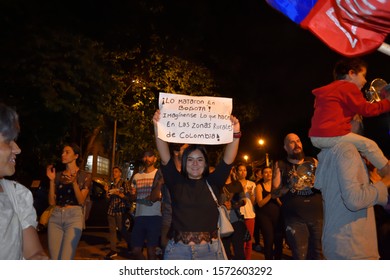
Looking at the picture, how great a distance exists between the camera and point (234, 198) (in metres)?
9.15

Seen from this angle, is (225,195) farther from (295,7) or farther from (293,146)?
(295,7)

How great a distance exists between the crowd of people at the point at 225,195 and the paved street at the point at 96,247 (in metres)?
3.02

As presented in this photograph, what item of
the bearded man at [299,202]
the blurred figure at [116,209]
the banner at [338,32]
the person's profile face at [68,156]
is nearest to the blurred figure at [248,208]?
the blurred figure at [116,209]

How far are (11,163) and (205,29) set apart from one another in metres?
16.7

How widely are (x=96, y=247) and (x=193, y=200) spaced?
30.4 ft

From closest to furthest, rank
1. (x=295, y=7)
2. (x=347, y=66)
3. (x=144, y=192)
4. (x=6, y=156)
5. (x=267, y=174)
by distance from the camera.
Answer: (x=6, y=156) < (x=347, y=66) < (x=295, y=7) < (x=144, y=192) < (x=267, y=174)

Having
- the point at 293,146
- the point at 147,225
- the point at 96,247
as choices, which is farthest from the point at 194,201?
the point at 96,247

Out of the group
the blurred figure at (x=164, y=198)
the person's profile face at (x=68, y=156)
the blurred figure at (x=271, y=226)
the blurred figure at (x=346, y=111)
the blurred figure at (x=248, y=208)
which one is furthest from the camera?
the blurred figure at (x=248, y=208)

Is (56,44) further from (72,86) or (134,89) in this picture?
(134,89)

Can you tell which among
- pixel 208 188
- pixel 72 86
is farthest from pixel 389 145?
pixel 72 86

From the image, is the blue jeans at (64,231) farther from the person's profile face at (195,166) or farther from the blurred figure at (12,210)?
the blurred figure at (12,210)

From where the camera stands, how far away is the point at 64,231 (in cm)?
707

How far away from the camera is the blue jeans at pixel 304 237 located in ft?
19.9

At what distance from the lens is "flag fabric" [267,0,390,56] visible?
3.89 m
